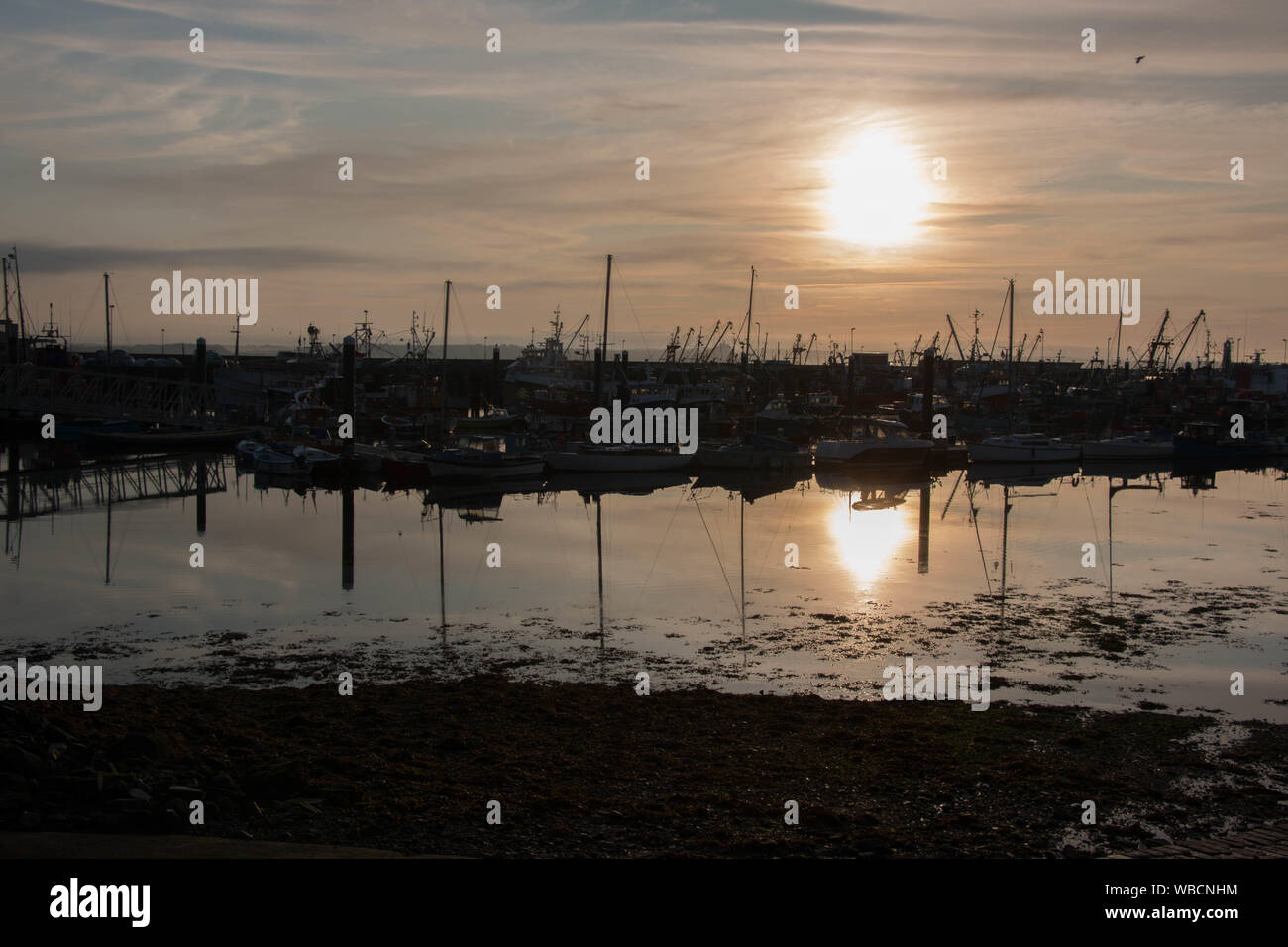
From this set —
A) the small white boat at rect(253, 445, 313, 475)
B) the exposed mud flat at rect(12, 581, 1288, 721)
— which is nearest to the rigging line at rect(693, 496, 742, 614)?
the exposed mud flat at rect(12, 581, 1288, 721)

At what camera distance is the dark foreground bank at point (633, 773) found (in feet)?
31.9

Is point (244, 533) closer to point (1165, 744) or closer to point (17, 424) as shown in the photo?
point (1165, 744)

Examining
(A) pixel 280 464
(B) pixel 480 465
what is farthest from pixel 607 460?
(A) pixel 280 464

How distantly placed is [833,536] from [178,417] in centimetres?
5260

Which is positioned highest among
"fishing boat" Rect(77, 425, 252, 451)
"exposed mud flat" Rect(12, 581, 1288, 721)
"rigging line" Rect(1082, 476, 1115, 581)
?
"fishing boat" Rect(77, 425, 252, 451)

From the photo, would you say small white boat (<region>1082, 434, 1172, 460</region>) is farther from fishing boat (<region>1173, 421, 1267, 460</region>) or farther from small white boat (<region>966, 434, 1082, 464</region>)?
small white boat (<region>966, 434, 1082, 464</region>)

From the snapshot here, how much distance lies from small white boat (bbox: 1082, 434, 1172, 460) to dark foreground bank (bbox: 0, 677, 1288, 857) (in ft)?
197

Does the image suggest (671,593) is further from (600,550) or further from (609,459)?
(609,459)

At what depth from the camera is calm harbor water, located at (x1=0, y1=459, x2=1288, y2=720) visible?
17.7 m

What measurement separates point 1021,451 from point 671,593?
161 ft

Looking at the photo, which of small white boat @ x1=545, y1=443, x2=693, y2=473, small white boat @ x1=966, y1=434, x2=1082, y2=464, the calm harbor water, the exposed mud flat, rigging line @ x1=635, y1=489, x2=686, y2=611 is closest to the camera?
the exposed mud flat

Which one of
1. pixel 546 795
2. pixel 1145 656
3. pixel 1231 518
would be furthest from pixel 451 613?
pixel 1231 518

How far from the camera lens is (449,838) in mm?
9617
